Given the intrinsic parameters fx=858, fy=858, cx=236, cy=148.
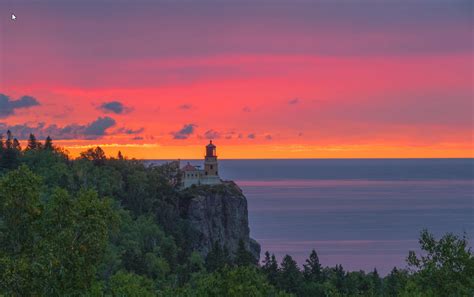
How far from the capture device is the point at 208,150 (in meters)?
150

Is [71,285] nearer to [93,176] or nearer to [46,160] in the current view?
[93,176]

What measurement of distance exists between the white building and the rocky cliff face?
11.3 ft

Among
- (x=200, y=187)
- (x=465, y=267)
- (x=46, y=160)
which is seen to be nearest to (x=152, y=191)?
(x=200, y=187)

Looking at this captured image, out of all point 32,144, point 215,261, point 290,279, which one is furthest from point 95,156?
point 290,279

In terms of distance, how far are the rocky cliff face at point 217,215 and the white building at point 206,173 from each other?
344 cm

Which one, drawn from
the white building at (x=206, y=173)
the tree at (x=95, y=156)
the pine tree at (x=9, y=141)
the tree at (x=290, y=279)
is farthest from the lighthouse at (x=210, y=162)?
the tree at (x=290, y=279)

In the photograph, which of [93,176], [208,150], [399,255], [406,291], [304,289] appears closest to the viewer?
[406,291]

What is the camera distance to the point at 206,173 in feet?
496

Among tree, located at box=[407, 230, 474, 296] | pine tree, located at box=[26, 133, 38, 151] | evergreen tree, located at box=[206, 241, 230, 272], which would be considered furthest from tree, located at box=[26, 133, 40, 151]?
tree, located at box=[407, 230, 474, 296]

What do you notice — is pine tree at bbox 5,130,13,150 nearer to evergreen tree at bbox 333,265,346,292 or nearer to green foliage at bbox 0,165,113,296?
evergreen tree at bbox 333,265,346,292

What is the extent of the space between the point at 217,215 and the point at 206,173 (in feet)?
38.1

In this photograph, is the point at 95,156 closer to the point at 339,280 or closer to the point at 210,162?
the point at 210,162

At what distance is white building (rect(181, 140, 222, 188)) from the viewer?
489 feet

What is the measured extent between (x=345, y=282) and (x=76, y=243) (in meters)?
65.5
